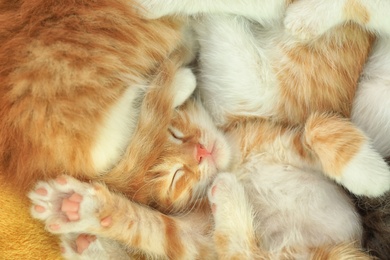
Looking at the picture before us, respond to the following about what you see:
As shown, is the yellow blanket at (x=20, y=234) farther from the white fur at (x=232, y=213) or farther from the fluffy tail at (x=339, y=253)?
the fluffy tail at (x=339, y=253)

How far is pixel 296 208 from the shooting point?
58.4 inches

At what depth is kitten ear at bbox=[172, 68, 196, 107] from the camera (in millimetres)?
1497

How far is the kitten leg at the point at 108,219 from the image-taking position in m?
1.33

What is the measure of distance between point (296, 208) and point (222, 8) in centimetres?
62

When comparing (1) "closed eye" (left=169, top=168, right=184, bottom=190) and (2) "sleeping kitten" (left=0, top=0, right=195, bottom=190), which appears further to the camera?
(1) "closed eye" (left=169, top=168, right=184, bottom=190)

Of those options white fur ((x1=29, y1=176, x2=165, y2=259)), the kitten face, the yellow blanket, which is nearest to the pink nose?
the kitten face

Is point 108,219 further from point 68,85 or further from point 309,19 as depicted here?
point 309,19

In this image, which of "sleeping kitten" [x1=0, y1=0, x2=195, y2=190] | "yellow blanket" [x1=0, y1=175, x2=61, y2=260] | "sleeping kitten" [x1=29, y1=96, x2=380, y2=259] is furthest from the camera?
"yellow blanket" [x1=0, y1=175, x2=61, y2=260]

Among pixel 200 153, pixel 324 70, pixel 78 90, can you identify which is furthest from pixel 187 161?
pixel 324 70

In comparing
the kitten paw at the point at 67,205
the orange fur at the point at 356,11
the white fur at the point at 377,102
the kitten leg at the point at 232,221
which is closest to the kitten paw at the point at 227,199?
the kitten leg at the point at 232,221

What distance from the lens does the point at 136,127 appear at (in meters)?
1.43

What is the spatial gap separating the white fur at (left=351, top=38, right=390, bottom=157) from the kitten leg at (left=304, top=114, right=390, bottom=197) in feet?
0.33

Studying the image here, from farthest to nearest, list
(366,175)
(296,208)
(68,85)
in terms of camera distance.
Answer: (296,208) → (366,175) → (68,85)

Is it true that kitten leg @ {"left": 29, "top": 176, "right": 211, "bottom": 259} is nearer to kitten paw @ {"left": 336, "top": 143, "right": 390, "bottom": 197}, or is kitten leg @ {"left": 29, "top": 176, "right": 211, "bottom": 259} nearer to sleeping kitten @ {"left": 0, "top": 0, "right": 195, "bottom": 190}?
sleeping kitten @ {"left": 0, "top": 0, "right": 195, "bottom": 190}
